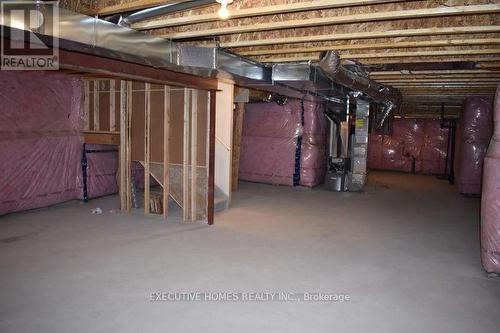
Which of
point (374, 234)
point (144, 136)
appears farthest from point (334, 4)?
point (144, 136)

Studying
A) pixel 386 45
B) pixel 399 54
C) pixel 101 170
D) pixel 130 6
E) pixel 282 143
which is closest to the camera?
pixel 130 6

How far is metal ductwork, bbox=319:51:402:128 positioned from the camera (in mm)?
3885

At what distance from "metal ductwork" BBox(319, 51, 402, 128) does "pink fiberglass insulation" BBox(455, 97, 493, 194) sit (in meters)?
1.61

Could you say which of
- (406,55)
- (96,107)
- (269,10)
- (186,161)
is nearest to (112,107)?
(96,107)

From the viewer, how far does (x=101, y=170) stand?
6.56m

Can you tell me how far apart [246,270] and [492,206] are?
2309 millimetres

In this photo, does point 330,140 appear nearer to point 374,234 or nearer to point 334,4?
point 374,234

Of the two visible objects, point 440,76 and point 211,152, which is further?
point 440,76

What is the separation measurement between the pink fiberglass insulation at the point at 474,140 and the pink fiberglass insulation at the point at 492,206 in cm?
473

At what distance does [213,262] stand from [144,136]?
95.4 inches

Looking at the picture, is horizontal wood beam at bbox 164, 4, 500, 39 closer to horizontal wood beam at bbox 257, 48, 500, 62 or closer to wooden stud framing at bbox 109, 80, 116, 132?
horizontal wood beam at bbox 257, 48, 500, 62

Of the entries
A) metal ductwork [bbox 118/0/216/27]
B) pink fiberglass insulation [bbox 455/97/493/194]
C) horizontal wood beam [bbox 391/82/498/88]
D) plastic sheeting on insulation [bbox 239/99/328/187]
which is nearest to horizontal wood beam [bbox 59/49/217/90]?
metal ductwork [bbox 118/0/216/27]

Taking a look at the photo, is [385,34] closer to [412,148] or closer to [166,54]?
[166,54]

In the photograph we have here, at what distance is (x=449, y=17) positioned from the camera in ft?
10.3
